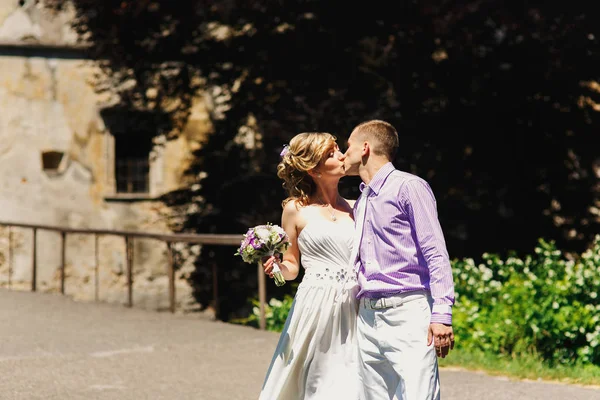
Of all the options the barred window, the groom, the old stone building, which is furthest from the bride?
the barred window

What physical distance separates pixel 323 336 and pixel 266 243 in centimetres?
51

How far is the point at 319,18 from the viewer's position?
12.8 metres

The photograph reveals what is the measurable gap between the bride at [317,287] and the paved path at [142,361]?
1777mm

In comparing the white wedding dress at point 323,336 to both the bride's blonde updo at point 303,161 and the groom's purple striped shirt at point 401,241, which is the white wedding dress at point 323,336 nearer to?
the bride's blonde updo at point 303,161

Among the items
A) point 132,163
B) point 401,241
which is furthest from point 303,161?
point 132,163

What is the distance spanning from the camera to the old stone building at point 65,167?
17547mm

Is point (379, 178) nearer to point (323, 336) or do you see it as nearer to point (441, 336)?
point (441, 336)

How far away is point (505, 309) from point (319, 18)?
596 centimetres

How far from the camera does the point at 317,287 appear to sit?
4.52 meters

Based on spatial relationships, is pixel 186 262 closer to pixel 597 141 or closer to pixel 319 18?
pixel 319 18

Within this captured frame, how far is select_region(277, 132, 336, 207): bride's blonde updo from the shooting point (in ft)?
15.0

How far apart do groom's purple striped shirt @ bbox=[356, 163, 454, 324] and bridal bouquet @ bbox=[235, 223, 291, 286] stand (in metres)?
0.56

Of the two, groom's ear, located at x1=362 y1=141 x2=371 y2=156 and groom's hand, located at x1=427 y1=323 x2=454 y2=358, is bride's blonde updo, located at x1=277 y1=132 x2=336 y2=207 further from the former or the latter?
groom's hand, located at x1=427 y1=323 x2=454 y2=358

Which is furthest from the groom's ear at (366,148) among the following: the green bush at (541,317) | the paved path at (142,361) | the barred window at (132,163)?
the barred window at (132,163)
